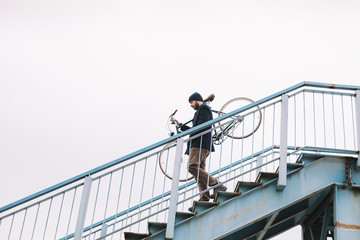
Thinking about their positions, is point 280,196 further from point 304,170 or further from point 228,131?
point 228,131

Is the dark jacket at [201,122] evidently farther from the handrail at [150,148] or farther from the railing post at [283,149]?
the railing post at [283,149]

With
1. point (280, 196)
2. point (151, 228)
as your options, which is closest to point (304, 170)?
point (280, 196)

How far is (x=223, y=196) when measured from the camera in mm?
8094

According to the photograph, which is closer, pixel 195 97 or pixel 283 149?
pixel 283 149

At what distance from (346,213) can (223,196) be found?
1752mm

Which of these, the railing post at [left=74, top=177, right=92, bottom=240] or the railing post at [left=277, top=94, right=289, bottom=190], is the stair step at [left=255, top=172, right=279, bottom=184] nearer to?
the railing post at [left=277, top=94, right=289, bottom=190]

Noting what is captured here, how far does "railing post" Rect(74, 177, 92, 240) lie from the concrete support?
3462 mm

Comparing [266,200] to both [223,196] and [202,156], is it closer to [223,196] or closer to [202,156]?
[223,196]

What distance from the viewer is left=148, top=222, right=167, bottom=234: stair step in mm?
7930

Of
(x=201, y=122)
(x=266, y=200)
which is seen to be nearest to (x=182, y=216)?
(x=266, y=200)

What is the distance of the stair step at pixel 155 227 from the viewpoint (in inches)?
312

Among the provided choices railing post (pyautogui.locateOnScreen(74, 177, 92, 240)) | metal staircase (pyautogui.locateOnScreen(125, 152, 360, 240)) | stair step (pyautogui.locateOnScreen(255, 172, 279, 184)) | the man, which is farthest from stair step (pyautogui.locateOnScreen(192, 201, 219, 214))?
railing post (pyautogui.locateOnScreen(74, 177, 92, 240))

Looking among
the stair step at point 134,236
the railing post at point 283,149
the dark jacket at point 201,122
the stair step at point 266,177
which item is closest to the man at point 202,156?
the dark jacket at point 201,122

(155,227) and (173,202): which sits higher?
(173,202)
